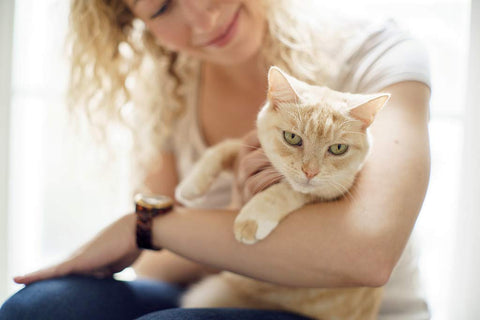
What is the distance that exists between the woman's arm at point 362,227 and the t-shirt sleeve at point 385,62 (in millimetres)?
31

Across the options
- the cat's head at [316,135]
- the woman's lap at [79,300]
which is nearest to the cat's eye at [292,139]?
the cat's head at [316,135]

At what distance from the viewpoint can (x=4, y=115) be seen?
2.03 m

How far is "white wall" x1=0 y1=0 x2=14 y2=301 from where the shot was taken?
6.39ft

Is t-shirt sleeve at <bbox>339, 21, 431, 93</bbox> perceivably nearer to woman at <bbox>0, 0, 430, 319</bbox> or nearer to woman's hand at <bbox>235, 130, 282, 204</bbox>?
woman at <bbox>0, 0, 430, 319</bbox>

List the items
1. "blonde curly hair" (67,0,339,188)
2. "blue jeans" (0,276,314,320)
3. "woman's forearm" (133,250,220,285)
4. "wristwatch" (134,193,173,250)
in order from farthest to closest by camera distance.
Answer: "woman's forearm" (133,250,220,285) → "blonde curly hair" (67,0,339,188) → "wristwatch" (134,193,173,250) → "blue jeans" (0,276,314,320)

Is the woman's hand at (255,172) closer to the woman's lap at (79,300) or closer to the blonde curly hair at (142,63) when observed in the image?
the blonde curly hair at (142,63)

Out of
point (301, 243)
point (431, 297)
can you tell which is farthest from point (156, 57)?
point (431, 297)

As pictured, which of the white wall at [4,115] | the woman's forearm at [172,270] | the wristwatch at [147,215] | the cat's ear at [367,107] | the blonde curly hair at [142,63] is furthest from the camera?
the white wall at [4,115]

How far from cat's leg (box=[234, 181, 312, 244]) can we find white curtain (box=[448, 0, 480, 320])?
1.03 m

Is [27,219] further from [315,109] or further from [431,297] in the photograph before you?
[431,297]

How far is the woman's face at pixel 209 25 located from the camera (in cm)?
113

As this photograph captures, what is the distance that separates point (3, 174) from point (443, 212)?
2159 millimetres

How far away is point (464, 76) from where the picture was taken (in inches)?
65.8

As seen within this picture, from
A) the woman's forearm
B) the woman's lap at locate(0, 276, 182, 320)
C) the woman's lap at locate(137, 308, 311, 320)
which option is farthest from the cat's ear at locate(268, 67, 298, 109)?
the woman's forearm
